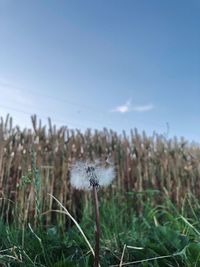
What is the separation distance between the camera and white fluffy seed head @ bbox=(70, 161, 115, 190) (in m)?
1.29

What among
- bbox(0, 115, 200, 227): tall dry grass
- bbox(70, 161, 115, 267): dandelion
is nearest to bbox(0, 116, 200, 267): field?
bbox(0, 115, 200, 227): tall dry grass

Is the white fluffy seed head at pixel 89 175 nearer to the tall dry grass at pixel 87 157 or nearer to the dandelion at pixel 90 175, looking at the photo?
the dandelion at pixel 90 175

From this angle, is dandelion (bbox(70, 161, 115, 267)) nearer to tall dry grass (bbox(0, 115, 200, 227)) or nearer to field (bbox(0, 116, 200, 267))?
field (bbox(0, 116, 200, 267))

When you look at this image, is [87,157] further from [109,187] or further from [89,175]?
[89,175]

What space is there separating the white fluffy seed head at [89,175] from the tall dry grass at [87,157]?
2.36 meters

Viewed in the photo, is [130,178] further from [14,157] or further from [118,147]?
[14,157]

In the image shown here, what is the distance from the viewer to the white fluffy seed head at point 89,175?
129cm

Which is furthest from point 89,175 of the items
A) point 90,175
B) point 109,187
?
point 109,187

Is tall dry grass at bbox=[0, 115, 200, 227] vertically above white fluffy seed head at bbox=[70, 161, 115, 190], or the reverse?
tall dry grass at bbox=[0, 115, 200, 227]

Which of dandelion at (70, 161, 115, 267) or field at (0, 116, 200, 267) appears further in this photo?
field at (0, 116, 200, 267)

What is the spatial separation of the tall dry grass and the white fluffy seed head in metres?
2.36

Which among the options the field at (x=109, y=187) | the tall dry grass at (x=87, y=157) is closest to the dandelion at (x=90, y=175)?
the field at (x=109, y=187)

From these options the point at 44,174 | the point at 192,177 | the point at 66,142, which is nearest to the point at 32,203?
the point at 44,174

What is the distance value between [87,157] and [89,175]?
3.74m
